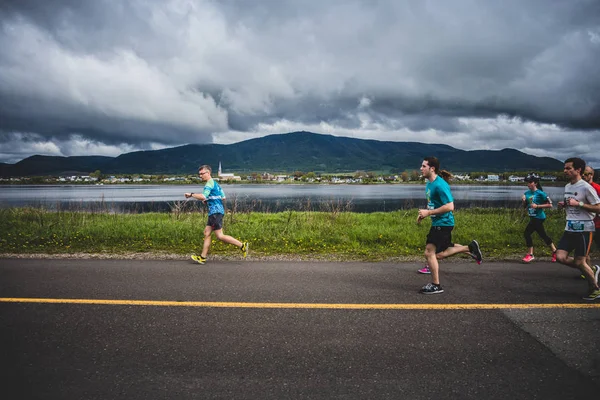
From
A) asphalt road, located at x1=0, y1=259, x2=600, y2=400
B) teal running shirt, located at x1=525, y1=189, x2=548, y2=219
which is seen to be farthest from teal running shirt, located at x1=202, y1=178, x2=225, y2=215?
teal running shirt, located at x1=525, y1=189, x2=548, y2=219

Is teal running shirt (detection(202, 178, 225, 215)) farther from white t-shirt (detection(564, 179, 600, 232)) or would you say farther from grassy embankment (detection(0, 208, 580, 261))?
white t-shirt (detection(564, 179, 600, 232))

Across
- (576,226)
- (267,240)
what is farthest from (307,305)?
(267,240)

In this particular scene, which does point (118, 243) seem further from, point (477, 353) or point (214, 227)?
point (477, 353)

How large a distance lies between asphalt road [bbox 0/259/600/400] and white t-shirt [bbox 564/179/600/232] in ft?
3.51

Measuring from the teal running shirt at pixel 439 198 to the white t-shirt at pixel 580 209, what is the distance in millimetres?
1801

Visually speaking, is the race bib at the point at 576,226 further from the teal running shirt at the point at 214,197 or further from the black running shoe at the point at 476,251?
the teal running shirt at the point at 214,197

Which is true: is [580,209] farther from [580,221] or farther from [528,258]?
[528,258]

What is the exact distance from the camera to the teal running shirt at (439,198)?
17.5ft

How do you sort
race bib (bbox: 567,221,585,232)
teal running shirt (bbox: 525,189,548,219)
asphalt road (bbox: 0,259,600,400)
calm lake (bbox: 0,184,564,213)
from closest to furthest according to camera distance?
asphalt road (bbox: 0,259,600,400), race bib (bbox: 567,221,585,232), teal running shirt (bbox: 525,189,548,219), calm lake (bbox: 0,184,564,213)

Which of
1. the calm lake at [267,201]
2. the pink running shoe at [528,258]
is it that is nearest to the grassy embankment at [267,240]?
the pink running shoe at [528,258]

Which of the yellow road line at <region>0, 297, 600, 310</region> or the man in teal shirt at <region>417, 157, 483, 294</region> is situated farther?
the man in teal shirt at <region>417, 157, 483, 294</region>

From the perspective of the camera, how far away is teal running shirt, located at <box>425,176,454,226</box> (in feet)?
17.5

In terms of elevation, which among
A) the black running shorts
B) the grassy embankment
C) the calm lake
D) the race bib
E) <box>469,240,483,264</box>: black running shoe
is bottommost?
the calm lake

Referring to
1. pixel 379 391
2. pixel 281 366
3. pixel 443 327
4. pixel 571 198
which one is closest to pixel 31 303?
pixel 281 366
